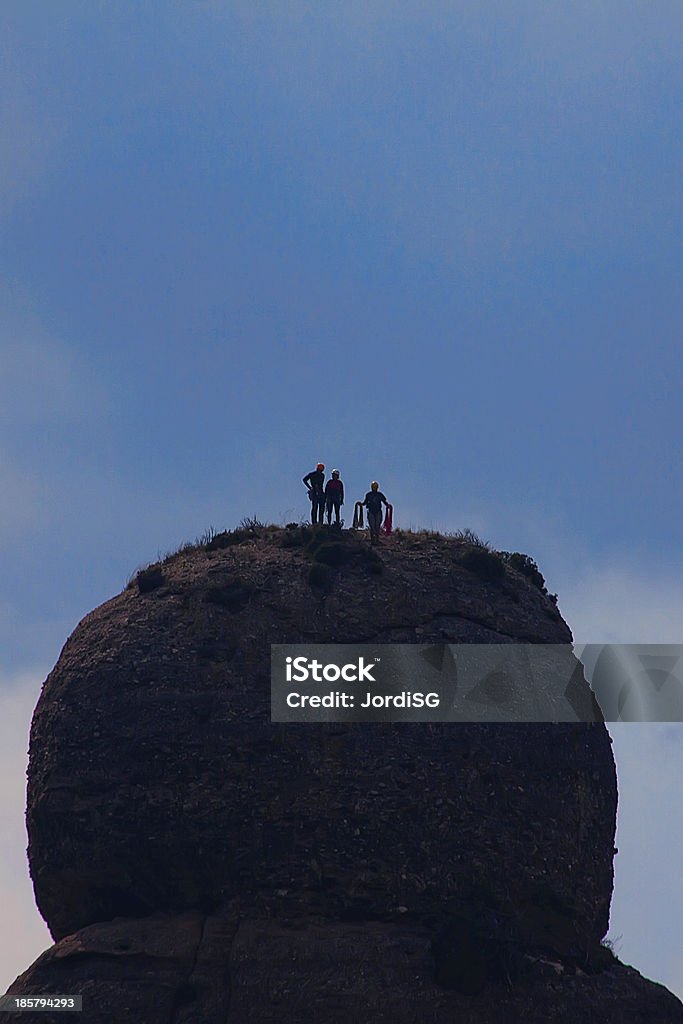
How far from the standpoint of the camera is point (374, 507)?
121ft

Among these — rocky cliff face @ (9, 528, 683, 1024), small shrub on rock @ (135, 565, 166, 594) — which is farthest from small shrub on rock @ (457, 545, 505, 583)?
small shrub on rock @ (135, 565, 166, 594)

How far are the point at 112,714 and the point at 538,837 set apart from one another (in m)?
8.73

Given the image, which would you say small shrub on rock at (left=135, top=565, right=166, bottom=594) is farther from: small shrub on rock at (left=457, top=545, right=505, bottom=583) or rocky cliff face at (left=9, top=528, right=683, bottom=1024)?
small shrub on rock at (left=457, top=545, right=505, bottom=583)

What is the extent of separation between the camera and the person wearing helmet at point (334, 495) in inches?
1454

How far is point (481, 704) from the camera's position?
32.8 metres

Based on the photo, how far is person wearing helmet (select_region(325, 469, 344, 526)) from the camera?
121 ft

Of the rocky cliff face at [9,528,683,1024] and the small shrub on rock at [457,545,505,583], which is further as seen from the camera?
the small shrub on rock at [457,545,505,583]

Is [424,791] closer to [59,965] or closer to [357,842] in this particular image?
[357,842]

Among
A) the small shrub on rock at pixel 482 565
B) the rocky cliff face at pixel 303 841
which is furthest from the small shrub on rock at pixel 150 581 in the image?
the small shrub on rock at pixel 482 565

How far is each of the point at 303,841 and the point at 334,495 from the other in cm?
888

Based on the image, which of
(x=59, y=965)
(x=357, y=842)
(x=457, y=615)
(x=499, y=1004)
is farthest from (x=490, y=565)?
(x=59, y=965)

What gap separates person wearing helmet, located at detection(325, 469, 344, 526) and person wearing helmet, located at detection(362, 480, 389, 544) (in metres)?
0.58

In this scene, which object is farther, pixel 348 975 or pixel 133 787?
pixel 133 787

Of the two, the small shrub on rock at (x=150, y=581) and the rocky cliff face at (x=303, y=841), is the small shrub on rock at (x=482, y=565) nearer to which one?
the rocky cliff face at (x=303, y=841)
